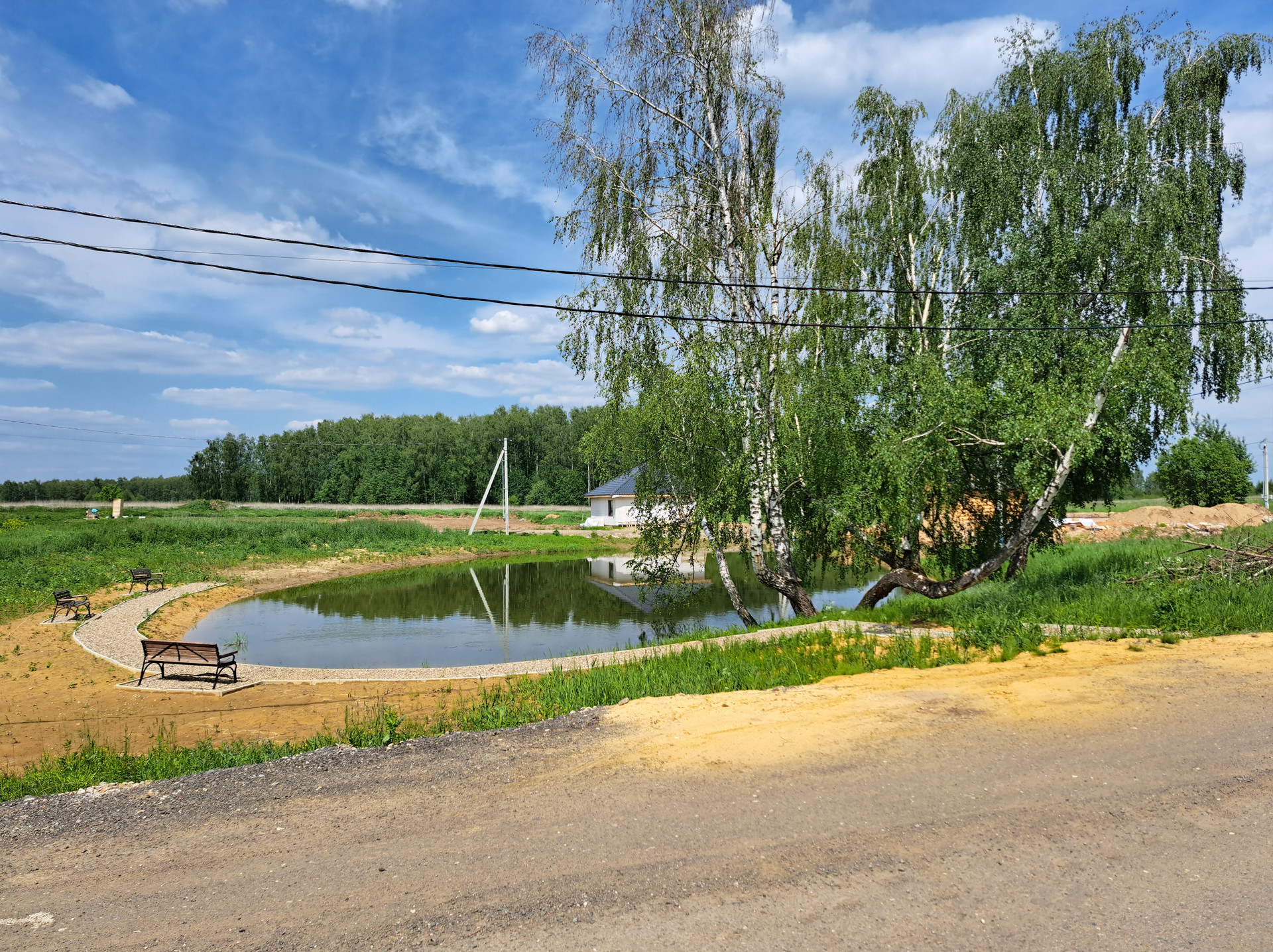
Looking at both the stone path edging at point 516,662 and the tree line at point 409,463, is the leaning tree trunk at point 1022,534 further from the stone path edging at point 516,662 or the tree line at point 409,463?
the tree line at point 409,463

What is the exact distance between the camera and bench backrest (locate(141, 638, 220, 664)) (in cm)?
1237

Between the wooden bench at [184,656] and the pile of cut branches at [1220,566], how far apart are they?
16932 mm

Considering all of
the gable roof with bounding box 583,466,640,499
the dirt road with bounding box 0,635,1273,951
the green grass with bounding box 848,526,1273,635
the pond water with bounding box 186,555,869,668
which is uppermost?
the gable roof with bounding box 583,466,640,499

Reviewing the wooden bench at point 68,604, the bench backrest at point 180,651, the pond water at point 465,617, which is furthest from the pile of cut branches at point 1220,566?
the wooden bench at point 68,604

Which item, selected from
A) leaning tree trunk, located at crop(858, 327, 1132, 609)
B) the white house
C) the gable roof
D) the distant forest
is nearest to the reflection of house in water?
leaning tree trunk, located at crop(858, 327, 1132, 609)

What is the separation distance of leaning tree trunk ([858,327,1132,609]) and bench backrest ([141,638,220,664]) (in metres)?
Result: 12.8

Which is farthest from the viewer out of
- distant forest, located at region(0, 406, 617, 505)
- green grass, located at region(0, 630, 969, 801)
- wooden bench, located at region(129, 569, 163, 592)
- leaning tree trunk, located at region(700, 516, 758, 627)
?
distant forest, located at region(0, 406, 617, 505)

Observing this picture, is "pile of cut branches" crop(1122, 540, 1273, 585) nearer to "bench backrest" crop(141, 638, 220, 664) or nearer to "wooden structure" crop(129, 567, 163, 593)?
"bench backrest" crop(141, 638, 220, 664)

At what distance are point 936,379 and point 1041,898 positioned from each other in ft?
34.0

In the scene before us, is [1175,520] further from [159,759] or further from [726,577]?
[159,759]

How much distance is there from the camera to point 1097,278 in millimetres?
14164

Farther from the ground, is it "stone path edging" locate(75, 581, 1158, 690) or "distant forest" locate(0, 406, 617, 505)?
"distant forest" locate(0, 406, 617, 505)

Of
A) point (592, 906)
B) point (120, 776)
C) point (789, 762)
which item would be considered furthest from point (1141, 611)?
point (120, 776)

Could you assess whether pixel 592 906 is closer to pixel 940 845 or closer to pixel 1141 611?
pixel 940 845
